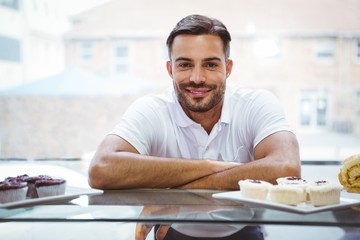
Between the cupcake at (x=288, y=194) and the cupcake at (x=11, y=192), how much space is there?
648mm

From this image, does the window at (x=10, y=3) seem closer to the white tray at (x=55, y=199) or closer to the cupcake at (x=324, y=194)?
the white tray at (x=55, y=199)

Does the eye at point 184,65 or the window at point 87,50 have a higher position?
the window at point 87,50

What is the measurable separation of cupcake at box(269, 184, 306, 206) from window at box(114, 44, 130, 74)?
14.1 meters

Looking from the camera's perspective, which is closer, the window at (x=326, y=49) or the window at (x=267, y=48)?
the window at (x=326, y=49)

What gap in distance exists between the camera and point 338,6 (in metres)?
14.4

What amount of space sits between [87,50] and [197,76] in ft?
44.2

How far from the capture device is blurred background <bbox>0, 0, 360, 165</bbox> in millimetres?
14250

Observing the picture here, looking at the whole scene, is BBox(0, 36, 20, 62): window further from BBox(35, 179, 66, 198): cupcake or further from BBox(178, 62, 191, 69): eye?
BBox(35, 179, 66, 198): cupcake

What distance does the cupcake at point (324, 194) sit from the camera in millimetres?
1182

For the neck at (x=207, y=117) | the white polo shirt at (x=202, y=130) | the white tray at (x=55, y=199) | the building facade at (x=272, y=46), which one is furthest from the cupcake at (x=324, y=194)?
the building facade at (x=272, y=46)

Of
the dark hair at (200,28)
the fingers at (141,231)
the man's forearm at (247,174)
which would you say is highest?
the dark hair at (200,28)

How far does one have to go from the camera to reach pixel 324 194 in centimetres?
119

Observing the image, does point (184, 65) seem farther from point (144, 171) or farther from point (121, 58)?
point (121, 58)

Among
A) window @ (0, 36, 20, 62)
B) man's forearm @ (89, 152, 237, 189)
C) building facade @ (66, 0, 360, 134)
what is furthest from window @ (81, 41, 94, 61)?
man's forearm @ (89, 152, 237, 189)
